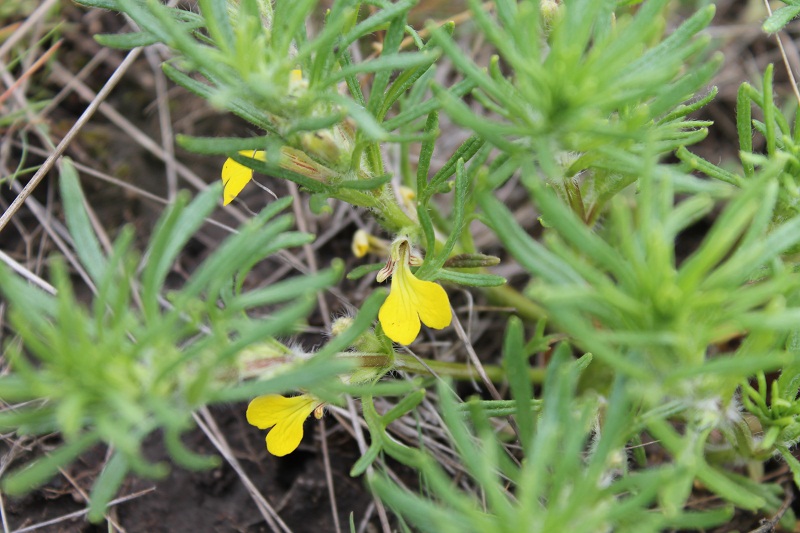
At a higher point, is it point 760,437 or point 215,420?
point 760,437

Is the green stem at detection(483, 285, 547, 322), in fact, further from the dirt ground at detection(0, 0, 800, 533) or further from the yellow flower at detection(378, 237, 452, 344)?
the yellow flower at detection(378, 237, 452, 344)

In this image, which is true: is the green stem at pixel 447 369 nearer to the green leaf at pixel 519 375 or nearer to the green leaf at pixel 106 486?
the green leaf at pixel 519 375

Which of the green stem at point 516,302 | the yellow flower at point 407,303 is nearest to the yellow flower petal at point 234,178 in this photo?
the yellow flower at point 407,303

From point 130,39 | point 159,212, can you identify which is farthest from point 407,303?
point 159,212

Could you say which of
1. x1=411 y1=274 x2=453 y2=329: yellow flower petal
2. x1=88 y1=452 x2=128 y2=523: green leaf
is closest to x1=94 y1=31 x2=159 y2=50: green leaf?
x1=411 y1=274 x2=453 y2=329: yellow flower petal

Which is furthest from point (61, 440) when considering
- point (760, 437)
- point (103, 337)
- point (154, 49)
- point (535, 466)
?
point (760, 437)

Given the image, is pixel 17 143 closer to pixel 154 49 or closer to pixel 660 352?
pixel 154 49
